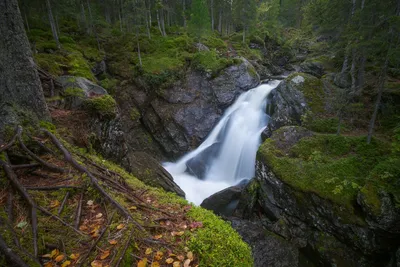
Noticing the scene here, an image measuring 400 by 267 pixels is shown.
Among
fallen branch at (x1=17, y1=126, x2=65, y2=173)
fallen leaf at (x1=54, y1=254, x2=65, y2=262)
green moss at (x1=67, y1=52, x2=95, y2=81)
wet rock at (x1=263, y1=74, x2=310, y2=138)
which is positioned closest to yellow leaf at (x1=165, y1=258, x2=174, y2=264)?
fallen leaf at (x1=54, y1=254, x2=65, y2=262)

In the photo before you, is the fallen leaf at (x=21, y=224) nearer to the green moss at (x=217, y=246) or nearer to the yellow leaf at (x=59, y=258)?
the yellow leaf at (x=59, y=258)

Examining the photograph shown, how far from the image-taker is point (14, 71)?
13.6ft

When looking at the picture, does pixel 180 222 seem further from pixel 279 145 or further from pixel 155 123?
pixel 155 123

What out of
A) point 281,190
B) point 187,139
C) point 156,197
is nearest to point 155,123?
point 187,139

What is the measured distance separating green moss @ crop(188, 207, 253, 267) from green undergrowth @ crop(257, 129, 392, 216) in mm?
6246

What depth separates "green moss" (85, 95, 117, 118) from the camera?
22.8 ft

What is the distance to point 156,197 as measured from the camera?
333 centimetres

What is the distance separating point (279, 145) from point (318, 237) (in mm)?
4104

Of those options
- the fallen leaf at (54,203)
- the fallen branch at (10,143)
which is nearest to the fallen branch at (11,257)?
the fallen leaf at (54,203)

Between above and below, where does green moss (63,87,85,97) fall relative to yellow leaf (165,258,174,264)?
above

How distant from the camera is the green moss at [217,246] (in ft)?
7.39

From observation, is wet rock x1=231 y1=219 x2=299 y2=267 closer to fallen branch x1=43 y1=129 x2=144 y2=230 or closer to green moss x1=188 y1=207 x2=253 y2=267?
green moss x1=188 y1=207 x2=253 y2=267

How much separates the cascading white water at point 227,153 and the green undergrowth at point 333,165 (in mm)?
3874

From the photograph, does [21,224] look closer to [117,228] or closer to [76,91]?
[117,228]
